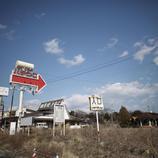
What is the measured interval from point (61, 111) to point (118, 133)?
20.0ft

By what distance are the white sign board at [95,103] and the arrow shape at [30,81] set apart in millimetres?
12555

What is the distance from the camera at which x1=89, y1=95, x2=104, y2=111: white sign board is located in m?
15.0

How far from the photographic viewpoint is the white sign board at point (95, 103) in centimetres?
1501

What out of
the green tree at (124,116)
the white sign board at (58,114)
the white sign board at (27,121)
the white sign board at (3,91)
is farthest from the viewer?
the green tree at (124,116)

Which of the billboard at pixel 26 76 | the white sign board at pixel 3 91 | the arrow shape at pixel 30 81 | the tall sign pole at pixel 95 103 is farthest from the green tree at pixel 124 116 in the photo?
the tall sign pole at pixel 95 103

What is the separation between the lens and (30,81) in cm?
2570

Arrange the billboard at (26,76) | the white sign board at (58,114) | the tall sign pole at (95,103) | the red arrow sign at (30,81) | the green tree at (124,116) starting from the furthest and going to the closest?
the green tree at (124,116) → the billboard at (26,76) → the red arrow sign at (30,81) → the white sign board at (58,114) → the tall sign pole at (95,103)

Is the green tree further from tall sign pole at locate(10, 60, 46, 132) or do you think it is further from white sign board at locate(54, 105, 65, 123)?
white sign board at locate(54, 105, 65, 123)

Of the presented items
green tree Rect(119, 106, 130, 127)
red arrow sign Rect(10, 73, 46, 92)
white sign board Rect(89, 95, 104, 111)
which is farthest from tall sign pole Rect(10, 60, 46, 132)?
green tree Rect(119, 106, 130, 127)

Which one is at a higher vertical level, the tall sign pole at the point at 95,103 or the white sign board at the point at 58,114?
the tall sign pole at the point at 95,103

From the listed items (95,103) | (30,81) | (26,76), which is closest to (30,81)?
(30,81)

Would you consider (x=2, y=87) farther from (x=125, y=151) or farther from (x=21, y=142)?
(x=125, y=151)

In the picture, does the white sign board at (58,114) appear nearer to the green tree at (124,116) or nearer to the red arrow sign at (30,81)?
the red arrow sign at (30,81)

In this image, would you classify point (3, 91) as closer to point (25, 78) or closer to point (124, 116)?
point (25, 78)
